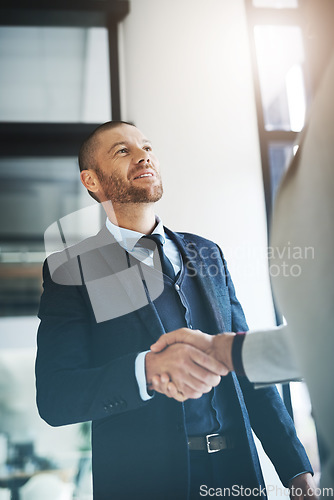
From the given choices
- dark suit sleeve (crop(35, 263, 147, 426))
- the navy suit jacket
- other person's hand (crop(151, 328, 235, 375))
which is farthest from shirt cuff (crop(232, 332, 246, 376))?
dark suit sleeve (crop(35, 263, 147, 426))

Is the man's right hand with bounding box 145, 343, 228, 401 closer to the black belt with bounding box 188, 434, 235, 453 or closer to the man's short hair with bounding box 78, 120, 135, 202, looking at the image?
the black belt with bounding box 188, 434, 235, 453

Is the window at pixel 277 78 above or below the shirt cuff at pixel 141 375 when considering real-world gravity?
above

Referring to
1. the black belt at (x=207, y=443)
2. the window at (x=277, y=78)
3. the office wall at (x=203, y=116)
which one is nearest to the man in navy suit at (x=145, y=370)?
the black belt at (x=207, y=443)

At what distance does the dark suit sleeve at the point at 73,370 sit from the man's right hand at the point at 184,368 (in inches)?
2.7

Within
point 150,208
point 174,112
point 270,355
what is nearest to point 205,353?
point 270,355

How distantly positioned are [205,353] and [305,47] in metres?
1.54

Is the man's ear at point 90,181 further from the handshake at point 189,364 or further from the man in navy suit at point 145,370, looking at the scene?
the handshake at point 189,364

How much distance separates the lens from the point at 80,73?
2.27 metres

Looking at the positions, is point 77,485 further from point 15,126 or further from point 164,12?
point 164,12

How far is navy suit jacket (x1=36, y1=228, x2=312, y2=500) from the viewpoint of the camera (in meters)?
1.38

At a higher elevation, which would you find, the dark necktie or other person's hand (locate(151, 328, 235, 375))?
the dark necktie

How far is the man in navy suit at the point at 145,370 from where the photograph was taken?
54.1 inches

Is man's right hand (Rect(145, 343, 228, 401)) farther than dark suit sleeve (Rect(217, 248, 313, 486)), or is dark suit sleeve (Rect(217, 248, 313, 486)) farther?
dark suit sleeve (Rect(217, 248, 313, 486))

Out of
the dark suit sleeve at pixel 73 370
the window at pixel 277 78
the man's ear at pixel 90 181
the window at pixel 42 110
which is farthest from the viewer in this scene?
the window at pixel 277 78
